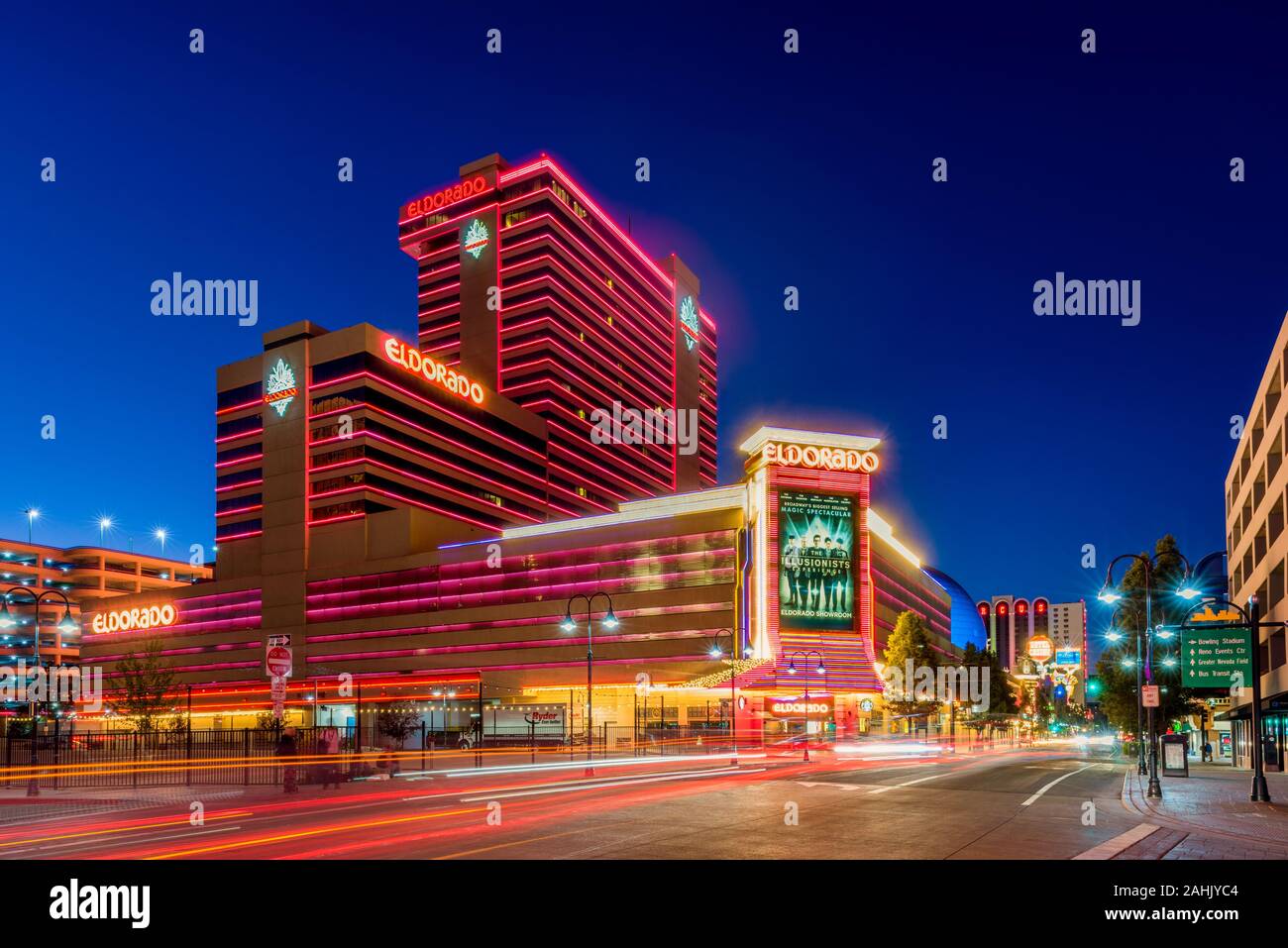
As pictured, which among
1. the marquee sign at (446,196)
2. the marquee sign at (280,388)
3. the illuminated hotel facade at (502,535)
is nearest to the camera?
the illuminated hotel facade at (502,535)

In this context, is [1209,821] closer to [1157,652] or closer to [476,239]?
[1157,652]

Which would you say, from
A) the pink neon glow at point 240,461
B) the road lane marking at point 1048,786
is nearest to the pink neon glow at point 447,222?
the pink neon glow at point 240,461

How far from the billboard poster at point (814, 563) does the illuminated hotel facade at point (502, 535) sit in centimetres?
21

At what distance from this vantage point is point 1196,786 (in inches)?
1460

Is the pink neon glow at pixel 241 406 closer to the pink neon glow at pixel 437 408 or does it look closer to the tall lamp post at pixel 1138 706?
the pink neon glow at pixel 437 408

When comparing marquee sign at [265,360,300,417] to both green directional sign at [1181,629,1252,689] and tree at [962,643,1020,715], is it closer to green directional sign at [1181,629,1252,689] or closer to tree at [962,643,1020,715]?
tree at [962,643,1020,715]

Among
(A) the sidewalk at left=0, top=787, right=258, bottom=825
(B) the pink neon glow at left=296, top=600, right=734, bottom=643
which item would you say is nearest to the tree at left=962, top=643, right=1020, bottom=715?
(B) the pink neon glow at left=296, top=600, right=734, bottom=643

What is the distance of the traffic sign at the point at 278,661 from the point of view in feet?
81.9

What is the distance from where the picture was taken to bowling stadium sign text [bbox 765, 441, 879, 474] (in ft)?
324

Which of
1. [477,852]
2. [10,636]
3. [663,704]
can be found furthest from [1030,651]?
[477,852]

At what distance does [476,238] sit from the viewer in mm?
185750
